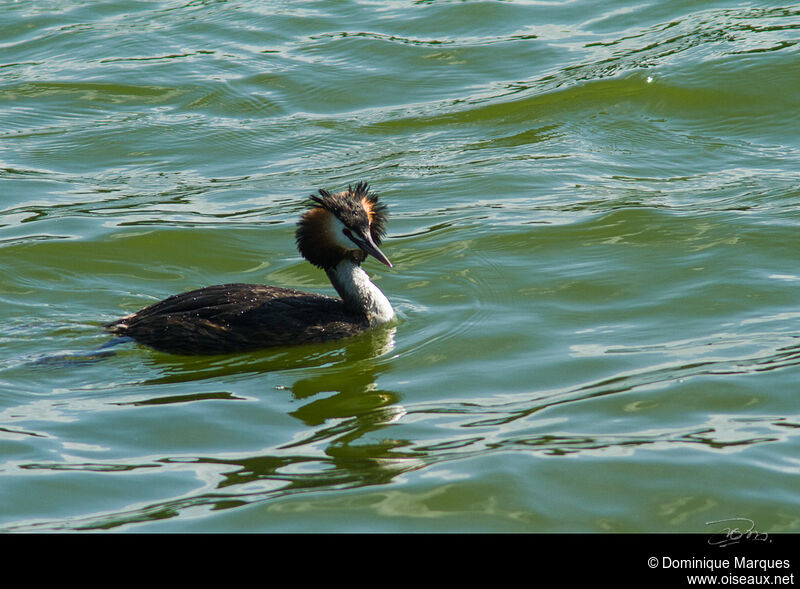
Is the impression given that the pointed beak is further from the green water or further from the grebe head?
the green water

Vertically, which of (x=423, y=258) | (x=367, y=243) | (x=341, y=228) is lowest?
(x=423, y=258)

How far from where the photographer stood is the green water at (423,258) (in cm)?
648

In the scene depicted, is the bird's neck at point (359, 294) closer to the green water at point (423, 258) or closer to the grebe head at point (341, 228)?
the grebe head at point (341, 228)

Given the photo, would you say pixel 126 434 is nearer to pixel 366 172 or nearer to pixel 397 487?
pixel 397 487

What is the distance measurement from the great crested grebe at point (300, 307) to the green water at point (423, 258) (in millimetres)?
172

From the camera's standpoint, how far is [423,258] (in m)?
10.6

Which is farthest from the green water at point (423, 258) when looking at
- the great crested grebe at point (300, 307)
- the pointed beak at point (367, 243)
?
the pointed beak at point (367, 243)

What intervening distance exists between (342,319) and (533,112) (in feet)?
20.0

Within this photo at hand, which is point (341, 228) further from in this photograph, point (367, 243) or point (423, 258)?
point (423, 258)

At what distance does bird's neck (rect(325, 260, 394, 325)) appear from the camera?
9078mm

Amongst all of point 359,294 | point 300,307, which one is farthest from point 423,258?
point 300,307

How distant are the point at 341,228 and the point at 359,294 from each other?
1.71ft

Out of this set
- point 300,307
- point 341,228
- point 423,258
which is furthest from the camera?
point 423,258

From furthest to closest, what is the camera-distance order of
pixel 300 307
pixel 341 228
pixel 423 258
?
pixel 423 258 < pixel 341 228 < pixel 300 307
